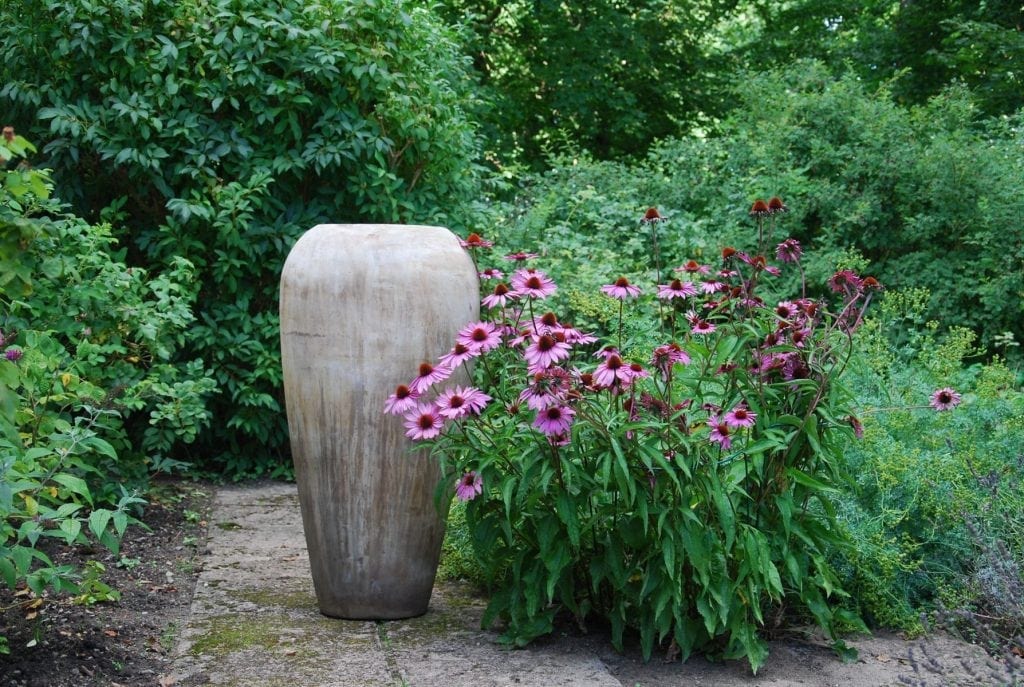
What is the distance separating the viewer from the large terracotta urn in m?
3.36

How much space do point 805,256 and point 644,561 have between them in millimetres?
4622

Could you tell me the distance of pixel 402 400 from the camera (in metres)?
3.11

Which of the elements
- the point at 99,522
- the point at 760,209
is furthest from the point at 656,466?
the point at 99,522

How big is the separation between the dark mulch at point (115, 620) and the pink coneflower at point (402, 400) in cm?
96

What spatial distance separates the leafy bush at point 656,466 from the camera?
2.98 m

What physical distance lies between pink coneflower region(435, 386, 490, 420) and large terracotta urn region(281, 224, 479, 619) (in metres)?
0.34

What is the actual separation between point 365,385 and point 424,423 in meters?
0.33

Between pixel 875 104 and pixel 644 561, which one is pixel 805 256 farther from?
pixel 644 561

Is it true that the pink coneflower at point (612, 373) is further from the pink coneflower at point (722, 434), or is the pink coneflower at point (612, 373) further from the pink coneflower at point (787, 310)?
the pink coneflower at point (787, 310)

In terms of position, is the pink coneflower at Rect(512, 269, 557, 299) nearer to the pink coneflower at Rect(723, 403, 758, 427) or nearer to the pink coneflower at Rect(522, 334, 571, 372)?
the pink coneflower at Rect(522, 334, 571, 372)

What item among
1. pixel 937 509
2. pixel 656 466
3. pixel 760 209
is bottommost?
pixel 937 509

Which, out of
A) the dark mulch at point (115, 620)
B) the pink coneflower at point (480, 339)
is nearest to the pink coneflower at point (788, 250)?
the pink coneflower at point (480, 339)

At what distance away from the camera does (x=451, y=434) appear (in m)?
3.28

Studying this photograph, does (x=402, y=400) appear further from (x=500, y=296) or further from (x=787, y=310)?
(x=787, y=310)
